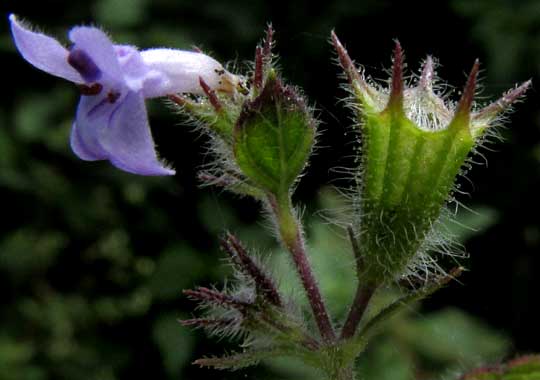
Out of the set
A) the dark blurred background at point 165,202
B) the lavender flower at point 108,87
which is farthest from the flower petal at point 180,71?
the dark blurred background at point 165,202

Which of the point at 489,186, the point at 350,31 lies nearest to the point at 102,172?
the point at 350,31

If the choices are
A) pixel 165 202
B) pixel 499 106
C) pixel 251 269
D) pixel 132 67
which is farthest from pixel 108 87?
pixel 165 202

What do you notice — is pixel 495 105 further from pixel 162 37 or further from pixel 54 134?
pixel 54 134

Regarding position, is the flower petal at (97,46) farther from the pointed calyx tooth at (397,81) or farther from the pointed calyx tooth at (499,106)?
the pointed calyx tooth at (499,106)

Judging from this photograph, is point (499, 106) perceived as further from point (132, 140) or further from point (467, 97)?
point (132, 140)

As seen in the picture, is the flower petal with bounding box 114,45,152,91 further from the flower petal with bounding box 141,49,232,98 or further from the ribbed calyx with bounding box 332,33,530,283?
the ribbed calyx with bounding box 332,33,530,283

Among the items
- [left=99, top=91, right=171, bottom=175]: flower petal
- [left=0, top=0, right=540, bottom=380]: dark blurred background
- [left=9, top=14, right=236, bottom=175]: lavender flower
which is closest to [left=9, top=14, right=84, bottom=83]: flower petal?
[left=9, top=14, right=236, bottom=175]: lavender flower
